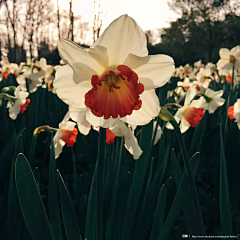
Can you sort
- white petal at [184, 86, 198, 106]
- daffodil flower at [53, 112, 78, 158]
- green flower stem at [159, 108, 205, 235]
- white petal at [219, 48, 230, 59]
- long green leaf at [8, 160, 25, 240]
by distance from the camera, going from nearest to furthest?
green flower stem at [159, 108, 205, 235] → long green leaf at [8, 160, 25, 240] → daffodil flower at [53, 112, 78, 158] → white petal at [184, 86, 198, 106] → white petal at [219, 48, 230, 59]

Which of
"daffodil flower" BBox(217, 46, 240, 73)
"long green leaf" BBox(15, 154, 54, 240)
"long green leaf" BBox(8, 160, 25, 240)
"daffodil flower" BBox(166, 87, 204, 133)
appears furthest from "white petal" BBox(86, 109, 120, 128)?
"daffodil flower" BBox(217, 46, 240, 73)

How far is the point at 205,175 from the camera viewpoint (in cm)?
263

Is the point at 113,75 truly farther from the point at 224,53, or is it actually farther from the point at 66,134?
the point at 224,53

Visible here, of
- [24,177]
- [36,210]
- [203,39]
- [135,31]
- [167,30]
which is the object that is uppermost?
[167,30]

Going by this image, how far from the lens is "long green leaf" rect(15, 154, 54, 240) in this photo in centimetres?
93

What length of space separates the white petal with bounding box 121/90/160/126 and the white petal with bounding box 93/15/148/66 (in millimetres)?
136

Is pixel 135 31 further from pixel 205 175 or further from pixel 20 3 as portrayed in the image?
pixel 20 3

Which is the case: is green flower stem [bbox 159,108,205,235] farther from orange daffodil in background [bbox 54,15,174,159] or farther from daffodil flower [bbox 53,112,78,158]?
daffodil flower [bbox 53,112,78,158]

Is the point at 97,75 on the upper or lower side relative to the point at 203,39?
lower

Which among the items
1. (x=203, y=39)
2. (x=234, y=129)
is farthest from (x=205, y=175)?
(x=203, y=39)

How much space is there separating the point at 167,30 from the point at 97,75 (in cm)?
2506

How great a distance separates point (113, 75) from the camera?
2.92ft

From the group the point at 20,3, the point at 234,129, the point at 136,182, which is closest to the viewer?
the point at 136,182

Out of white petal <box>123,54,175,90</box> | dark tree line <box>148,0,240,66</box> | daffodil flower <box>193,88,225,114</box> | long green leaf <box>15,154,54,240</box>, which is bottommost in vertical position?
long green leaf <box>15,154,54,240</box>
